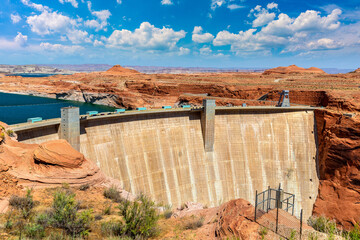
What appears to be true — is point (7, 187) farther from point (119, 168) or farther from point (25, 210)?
point (119, 168)

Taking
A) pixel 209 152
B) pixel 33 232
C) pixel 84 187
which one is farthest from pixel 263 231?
pixel 209 152

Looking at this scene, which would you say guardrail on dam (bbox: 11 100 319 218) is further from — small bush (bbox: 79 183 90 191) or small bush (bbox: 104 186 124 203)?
small bush (bbox: 104 186 124 203)

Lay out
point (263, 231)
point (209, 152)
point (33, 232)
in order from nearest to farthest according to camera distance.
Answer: point (33, 232) < point (263, 231) < point (209, 152)

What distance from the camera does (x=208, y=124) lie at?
1169 inches

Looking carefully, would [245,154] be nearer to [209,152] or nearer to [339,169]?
[209,152]

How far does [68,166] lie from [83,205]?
3.72 m

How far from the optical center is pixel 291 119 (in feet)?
106

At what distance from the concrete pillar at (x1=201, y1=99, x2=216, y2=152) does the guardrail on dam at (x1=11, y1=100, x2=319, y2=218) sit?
0.12m

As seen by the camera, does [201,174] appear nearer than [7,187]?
No

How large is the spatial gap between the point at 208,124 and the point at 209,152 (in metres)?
3.51

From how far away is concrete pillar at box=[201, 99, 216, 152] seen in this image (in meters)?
29.5

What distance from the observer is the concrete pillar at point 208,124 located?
96.6 ft

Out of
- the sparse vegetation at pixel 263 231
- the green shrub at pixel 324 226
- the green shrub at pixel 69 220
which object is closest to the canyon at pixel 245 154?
the green shrub at pixel 69 220

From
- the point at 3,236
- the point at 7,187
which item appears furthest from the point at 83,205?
the point at 3,236
